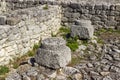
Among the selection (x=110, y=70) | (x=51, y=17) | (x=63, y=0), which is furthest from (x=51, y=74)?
(x=63, y=0)

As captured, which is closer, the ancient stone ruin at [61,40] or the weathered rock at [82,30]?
the ancient stone ruin at [61,40]

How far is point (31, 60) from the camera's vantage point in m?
6.29

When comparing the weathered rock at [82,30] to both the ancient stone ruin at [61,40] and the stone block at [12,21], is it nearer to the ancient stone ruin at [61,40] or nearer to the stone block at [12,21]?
the ancient stone ruin at [61,40]

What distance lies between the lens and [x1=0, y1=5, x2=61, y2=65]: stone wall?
618cm

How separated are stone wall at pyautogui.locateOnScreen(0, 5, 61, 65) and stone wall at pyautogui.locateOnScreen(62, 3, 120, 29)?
4.06ft

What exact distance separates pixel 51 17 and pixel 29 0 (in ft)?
6.84

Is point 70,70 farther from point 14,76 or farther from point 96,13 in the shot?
point 96,13

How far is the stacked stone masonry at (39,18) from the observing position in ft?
20.9

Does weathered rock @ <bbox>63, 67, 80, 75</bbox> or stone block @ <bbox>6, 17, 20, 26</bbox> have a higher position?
stone block @ <bbox>6, 17, 20, 26</bbox>

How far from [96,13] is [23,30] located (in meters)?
3.77

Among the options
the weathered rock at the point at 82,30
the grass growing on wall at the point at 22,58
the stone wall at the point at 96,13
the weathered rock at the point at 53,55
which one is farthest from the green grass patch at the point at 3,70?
the stone wall at the point at 96,13

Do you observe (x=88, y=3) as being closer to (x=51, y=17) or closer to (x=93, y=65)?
(x=51, y=17)

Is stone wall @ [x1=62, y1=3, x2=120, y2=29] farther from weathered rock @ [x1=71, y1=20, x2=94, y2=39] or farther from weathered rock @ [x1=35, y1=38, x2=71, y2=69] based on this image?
weathered rock @ [x1=35, y1=38, x2=71, y2=69]

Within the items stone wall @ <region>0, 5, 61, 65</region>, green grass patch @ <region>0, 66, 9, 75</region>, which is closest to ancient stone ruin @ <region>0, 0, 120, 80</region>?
stone wall @ <region>0, 5, 61, 65</region>
